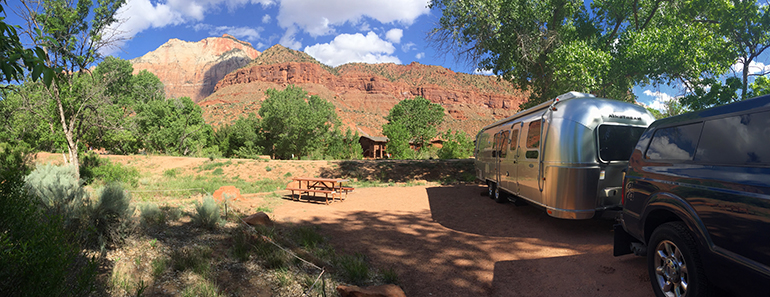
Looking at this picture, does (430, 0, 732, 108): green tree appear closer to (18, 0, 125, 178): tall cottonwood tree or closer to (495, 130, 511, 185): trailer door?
(495, 130, 511, 185): trailer door

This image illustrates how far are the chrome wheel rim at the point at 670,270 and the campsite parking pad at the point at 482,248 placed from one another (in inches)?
16.9

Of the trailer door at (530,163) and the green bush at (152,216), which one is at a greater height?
the trailer door at (530,163)

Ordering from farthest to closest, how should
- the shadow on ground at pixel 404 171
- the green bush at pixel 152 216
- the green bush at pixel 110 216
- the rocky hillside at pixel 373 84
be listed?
the rocky hillside at pixel 373 84 → the shadow on ground at pixel 404 171 → the green bush at pixel 152 216 → the green bush at pixel 110 216

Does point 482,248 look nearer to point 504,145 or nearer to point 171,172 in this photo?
point 504,145

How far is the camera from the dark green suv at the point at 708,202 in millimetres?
2575

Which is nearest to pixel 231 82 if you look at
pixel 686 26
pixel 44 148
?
pixel 44 148

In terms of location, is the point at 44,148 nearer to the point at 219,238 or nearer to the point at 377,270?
the point at 219,238

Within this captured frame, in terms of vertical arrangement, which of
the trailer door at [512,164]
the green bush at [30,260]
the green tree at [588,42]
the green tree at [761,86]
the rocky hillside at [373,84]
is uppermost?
the rocky hillside at [373,84]

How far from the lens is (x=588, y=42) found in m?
16.0

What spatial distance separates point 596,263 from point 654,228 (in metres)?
1.22

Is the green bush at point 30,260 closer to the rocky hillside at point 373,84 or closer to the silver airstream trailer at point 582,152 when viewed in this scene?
the silver airstream trailer at point 582,152

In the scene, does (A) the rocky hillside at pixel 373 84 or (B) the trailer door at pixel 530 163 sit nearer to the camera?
(B) the trailer door at pixel 530 163

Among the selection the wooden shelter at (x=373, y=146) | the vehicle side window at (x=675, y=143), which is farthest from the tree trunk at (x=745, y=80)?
the wooden shelter at (x=373, y=146)

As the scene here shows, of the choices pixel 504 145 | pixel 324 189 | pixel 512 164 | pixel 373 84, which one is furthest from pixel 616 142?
pixel 373 84
